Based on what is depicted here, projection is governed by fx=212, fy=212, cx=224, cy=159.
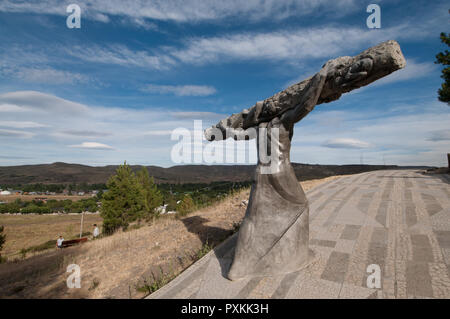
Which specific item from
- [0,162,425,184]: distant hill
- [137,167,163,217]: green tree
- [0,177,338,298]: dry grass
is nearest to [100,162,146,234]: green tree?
[137,167,163,217]: green tree

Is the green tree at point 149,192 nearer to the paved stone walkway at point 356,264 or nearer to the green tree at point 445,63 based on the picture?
the paved stone walkway at point 356,264

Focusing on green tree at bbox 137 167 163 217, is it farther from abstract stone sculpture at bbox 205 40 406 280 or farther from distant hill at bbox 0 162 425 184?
distant hill at bbox 0 162 425 184

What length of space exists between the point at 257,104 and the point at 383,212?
6.17 m

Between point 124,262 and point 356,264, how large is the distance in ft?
19.8

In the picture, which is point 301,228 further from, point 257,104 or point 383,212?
point 383,212

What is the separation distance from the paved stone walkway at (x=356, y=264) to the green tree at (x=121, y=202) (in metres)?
20.1

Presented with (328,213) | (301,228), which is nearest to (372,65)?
(301,228)

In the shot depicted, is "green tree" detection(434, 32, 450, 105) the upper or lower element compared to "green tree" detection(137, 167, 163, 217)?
upper

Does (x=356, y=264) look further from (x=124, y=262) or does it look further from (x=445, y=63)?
(x=445, y=63)

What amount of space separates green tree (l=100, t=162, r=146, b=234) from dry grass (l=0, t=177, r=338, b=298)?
46.2ft

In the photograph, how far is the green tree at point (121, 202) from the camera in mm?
21547

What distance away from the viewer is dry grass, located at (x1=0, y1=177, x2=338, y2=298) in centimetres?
509

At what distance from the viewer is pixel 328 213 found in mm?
7297

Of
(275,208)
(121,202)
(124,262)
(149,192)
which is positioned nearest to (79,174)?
(149,192)
